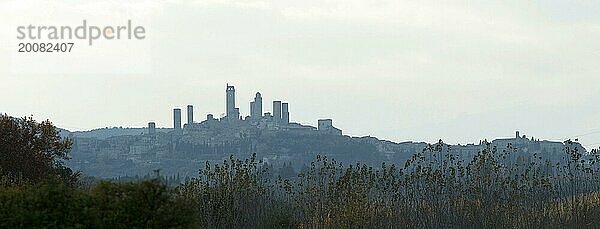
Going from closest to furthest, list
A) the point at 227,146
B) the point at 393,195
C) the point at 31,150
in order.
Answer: the point at 393,195, the point at 31,150, the point at 227,146

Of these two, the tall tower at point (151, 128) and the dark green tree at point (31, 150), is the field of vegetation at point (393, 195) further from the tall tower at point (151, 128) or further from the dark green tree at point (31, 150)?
the tall tower at point (151, 128)

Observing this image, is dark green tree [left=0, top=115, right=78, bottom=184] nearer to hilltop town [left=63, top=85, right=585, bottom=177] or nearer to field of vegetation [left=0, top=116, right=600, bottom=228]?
field of vegetation [left=0, top=116, right=600, bottom=228]

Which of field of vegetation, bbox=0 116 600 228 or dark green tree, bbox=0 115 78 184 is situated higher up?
dark green tree, bbox=0 115 78 184

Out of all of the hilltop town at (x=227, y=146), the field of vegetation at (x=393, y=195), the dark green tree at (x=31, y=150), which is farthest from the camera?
the hilltop town at (x=227, y=146)

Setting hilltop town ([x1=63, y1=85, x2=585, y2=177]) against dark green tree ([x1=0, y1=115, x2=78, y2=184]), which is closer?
dark green tree ([x1=0, y1=115, x2=78, y2=184])

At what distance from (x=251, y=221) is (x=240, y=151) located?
10641 centimetres

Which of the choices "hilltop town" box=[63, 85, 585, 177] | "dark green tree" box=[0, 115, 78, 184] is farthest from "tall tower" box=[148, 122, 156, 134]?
"dark green tree" box=[0, 115, 78, 184]

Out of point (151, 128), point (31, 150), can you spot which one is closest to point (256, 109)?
point (151, 128)

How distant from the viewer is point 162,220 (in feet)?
45.7

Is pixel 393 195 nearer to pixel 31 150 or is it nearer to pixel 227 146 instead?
pixel 31 150

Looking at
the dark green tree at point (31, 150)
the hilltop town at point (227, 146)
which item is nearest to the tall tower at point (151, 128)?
the hilltop town at point (227, 146)

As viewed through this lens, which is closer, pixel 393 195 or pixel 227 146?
pixel 393 195

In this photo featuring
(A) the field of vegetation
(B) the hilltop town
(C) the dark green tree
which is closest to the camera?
(A) the field of vegetation

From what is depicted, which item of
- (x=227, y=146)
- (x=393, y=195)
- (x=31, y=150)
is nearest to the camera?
(x=393, y=195)
